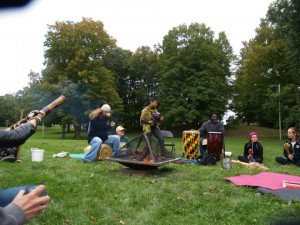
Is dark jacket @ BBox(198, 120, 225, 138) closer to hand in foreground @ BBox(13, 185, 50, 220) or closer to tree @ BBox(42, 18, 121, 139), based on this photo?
hand in foreground @ BBox(13, 185, 50, 220)

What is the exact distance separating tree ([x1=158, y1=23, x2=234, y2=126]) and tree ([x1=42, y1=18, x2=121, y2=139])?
21.4 feet

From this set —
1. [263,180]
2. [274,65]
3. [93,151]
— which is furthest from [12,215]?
[274,65]

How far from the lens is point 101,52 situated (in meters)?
38.8

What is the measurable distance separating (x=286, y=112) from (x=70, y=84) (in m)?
21.1

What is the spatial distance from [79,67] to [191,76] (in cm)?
1252

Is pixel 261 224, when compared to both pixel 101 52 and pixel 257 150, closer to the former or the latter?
pixel 257 150

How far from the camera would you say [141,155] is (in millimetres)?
7785

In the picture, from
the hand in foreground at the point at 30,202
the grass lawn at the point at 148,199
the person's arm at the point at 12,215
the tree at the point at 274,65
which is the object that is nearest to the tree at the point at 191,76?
the tree at the point at 274,65

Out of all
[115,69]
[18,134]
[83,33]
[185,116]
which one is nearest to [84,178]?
[18,134]

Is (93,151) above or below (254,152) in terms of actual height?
above

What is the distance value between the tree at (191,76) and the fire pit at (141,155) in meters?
28.5

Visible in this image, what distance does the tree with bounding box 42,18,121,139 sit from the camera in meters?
35.3

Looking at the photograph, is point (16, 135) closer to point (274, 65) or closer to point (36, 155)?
point (36, 155)

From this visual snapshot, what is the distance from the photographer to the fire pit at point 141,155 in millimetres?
7539
